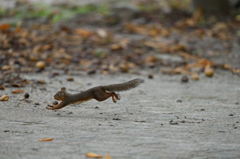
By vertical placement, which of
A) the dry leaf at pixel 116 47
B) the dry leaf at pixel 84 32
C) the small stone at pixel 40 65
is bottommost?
the small stone at pixel 40 65

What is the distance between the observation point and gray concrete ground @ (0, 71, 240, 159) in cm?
192

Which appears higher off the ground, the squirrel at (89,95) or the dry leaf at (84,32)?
the dry leaf at (84,32)

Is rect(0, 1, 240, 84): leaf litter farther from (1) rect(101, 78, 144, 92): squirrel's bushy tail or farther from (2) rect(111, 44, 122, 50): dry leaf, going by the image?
(1) rect(101, 78, 144, 92): squirrel's bushy tail

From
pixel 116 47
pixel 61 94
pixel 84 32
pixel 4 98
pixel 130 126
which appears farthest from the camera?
pixel 84 32

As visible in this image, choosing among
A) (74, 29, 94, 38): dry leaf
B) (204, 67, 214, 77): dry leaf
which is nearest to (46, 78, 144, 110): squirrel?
(204, 67, 214, 77): dry leaf

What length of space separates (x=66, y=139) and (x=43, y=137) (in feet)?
0.45

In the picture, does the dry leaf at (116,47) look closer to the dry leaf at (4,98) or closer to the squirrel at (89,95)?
the dry leaf at (4,98)

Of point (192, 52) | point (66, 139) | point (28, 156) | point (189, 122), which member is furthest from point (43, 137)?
point (192, 52)

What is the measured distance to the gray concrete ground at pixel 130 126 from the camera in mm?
1918

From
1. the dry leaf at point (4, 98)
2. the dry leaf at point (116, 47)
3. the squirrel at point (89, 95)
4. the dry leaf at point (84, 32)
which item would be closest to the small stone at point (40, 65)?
the dry leaf at point (116, 47)

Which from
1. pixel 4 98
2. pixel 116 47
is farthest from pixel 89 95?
pixel 116 47

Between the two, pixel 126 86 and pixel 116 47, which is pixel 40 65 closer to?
pixel 116 47

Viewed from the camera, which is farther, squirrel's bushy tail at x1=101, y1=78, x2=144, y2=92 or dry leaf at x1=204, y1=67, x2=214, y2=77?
dry leaf at x1=204, y1=67, x2=214, y2=77

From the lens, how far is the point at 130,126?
2371 mm
